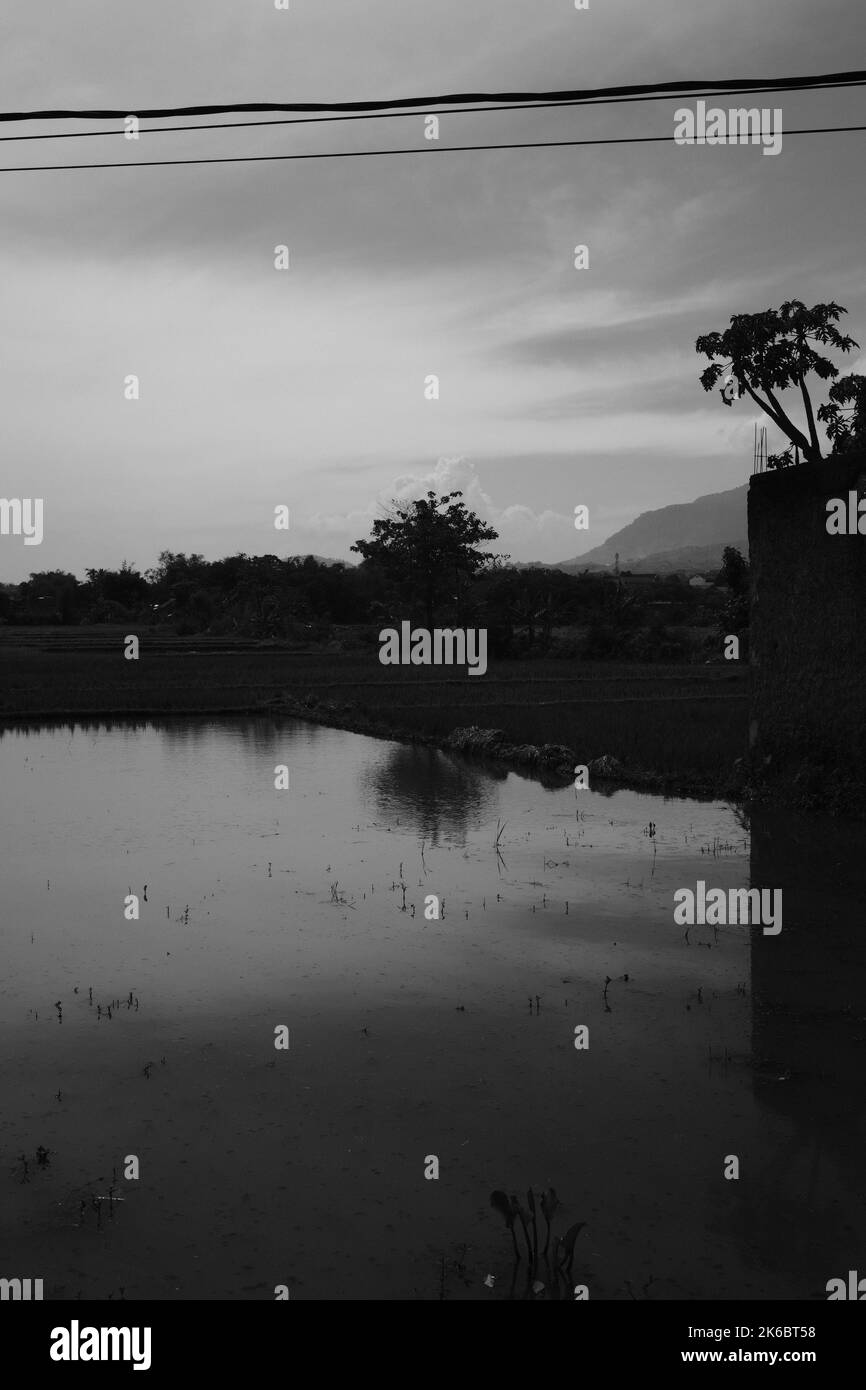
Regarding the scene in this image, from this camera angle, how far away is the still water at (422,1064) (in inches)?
135

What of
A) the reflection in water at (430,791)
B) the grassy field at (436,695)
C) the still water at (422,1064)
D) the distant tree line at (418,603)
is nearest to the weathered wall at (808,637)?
the still water at (422,1064)

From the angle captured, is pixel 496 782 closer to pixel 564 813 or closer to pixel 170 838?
pixel 564 813

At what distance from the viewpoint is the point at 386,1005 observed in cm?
561

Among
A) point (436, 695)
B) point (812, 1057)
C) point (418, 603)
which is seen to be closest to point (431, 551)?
point (418, 603)

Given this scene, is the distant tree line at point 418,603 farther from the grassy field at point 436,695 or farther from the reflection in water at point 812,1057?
the reflection in water at point 812,1057

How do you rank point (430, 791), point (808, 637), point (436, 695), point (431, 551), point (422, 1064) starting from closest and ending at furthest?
point (422, 1064), point (808, 637), point (430, 791), point (436, 695), point (431, 551)

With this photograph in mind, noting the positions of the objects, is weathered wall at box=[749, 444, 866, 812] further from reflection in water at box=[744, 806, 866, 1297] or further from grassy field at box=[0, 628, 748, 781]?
reflection in water at box=[744, 806, 866, 1297]

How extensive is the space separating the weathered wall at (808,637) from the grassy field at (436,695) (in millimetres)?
1429

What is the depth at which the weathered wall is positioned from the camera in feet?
32.9

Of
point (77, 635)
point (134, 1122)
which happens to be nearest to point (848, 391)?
point (134, 1122)

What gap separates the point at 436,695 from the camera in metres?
24.9

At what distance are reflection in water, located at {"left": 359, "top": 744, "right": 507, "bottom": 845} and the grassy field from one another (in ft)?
4.96

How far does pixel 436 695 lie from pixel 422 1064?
20162 mm

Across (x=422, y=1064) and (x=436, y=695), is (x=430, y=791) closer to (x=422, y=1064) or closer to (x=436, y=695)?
(x=422, y=1064)
